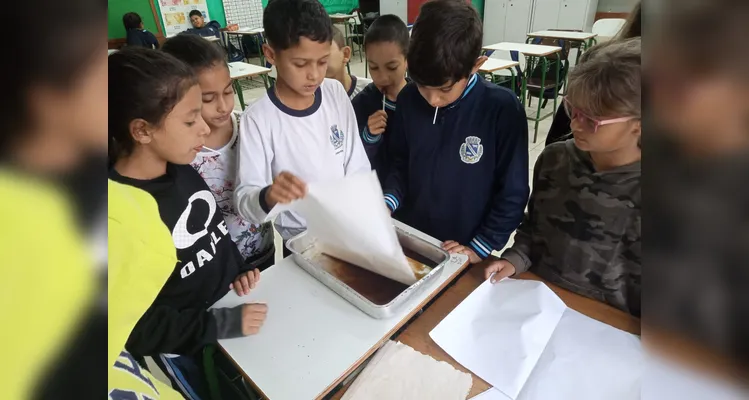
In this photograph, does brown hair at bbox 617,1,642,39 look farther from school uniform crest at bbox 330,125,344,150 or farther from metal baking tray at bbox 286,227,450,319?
school uniform crest at bbox 330,125,344,150

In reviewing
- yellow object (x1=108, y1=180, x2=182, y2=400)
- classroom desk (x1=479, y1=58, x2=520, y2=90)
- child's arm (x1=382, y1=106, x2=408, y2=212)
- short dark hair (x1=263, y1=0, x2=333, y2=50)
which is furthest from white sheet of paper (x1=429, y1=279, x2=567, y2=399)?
classroom desk (x1=479, y1=58, x2=520, y2=90)

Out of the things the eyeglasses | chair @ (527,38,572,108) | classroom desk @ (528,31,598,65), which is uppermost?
the eyeglasses

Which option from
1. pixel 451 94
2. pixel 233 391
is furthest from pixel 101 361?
pixel 451 94

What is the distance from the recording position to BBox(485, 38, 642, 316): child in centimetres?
80

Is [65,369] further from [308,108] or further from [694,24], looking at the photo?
[308,108]

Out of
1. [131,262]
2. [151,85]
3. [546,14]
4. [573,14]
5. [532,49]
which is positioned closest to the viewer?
[131,262]

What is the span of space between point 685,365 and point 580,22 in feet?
24.2

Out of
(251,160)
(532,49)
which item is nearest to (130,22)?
(532,49)

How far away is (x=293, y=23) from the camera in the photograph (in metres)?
1.11

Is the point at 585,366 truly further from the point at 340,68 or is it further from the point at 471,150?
the point at 340,68

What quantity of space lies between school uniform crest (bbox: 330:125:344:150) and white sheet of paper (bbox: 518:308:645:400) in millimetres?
804

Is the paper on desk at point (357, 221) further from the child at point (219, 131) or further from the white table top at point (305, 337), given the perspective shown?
the child at point (219, 131)

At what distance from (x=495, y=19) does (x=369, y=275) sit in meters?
7.69

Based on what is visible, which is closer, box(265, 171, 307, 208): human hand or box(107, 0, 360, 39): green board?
box(265, 171, 307, 208): human hand
